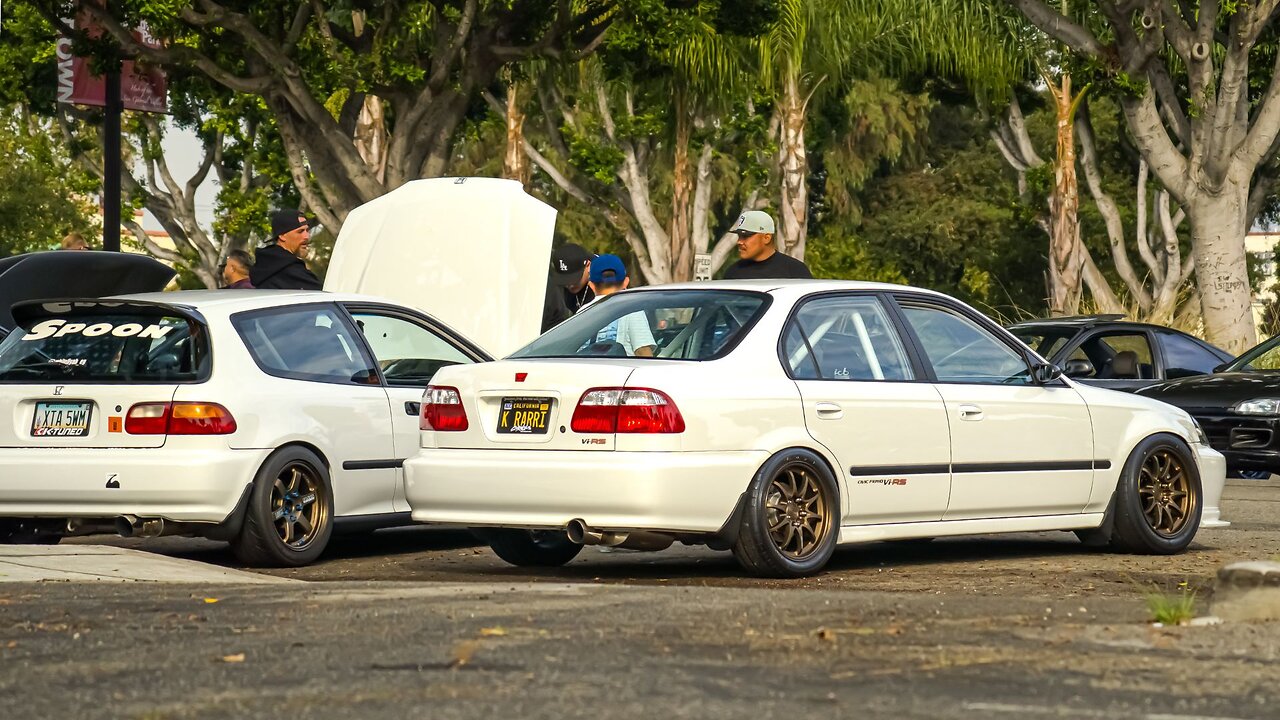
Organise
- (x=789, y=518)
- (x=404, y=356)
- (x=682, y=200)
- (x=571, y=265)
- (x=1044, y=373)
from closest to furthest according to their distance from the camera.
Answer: (x=789, y=518) < (x=1044, y=373) < (x=404, y=356) < (x=571, y=265) < (x=682, y=200)

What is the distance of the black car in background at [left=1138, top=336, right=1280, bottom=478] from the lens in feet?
50.2

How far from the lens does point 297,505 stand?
33.9ft

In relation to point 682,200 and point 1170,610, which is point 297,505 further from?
point 682,200

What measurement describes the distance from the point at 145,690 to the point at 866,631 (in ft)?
7.82

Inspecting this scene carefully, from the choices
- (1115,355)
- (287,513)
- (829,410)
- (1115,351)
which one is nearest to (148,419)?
(287,513)

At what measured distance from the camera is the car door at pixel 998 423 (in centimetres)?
1001

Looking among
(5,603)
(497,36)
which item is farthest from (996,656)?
(497,36)

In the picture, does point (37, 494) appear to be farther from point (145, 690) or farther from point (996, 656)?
→ point (996, 656)

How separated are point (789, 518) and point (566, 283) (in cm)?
656

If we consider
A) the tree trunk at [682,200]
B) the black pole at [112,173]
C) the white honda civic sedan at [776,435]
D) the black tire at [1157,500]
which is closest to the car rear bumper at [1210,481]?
the black tire at [1157,500]

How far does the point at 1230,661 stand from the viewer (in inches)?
250

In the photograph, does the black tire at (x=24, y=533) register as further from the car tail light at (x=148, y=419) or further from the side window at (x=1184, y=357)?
the side window at (x=1184, y=357)

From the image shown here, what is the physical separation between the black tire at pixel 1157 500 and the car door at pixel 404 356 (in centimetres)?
354

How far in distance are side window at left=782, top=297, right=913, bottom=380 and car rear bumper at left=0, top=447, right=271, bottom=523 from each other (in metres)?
2.65
